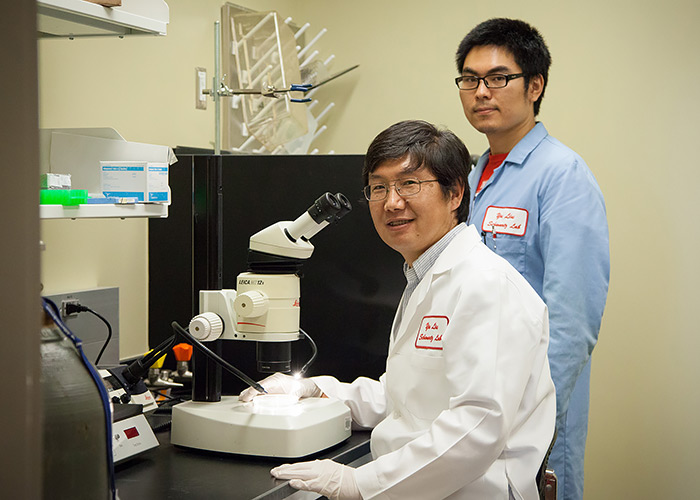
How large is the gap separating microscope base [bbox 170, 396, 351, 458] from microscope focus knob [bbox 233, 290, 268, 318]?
0.73 feet

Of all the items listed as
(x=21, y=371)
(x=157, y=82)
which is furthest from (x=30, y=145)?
(x=157, y=82)

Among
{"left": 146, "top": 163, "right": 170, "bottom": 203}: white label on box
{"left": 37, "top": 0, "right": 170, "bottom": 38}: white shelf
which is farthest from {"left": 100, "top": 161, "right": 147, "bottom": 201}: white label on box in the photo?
{"left": 37, "top": 0, "right": 170, "bottom": 38}: white shelf

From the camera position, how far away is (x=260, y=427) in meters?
1.47

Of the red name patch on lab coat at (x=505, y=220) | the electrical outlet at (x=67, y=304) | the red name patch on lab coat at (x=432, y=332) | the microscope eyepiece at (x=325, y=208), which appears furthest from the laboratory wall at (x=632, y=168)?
the red name patch on lab coat at (x=432, y=332)

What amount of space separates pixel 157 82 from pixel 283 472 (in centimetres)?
163

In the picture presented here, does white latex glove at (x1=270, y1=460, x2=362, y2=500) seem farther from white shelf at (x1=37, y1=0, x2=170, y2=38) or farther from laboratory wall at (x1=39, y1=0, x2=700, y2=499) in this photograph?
laboratory wall at (x1=39, y1=0, x2=700, y2=499)

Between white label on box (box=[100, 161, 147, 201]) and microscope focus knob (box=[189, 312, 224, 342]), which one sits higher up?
white label on box (box=[100, 161, 147, 201])

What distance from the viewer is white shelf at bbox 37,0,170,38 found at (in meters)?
1.38

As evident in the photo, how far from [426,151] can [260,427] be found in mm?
690

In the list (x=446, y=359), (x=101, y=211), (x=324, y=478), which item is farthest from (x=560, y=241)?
(x=101, y=211)

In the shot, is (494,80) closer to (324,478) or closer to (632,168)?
(632,168)

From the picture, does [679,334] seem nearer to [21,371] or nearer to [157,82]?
[157,82]

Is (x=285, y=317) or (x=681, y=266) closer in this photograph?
(x=285, y=317)

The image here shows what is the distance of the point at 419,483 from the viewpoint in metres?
1.28
